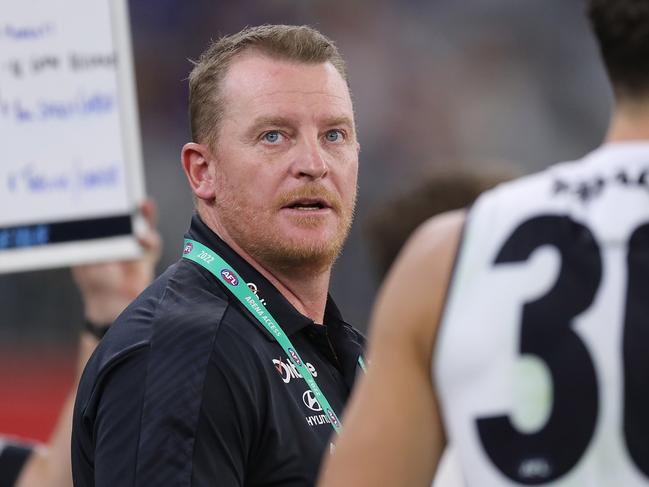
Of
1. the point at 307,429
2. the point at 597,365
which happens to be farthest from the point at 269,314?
the point at 597,365

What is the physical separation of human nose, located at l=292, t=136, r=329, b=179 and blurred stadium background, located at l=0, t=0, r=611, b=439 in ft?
18.5

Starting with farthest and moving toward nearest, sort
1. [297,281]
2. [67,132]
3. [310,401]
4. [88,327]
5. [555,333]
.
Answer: [88,327]
[67,132]
[297,281]
[310,401]
[555,333]

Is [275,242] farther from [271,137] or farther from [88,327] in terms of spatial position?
[88,327]

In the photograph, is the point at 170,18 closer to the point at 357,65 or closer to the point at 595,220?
the point at 357,65

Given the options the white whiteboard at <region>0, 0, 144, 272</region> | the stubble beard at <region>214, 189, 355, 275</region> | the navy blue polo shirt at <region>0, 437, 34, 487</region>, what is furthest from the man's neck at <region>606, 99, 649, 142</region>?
the navy blue polo shirt at <region>0, 437, 34, 487</region>

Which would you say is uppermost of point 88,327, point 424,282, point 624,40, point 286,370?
point 624,40

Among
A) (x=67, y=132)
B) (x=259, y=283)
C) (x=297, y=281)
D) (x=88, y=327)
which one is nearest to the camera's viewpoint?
(x=259, y=283)

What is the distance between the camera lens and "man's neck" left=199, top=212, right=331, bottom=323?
318cm

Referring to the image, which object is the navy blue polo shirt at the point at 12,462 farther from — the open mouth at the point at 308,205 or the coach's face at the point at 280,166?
the open mouth at the point at 308,205

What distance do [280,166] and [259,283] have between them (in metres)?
0.28

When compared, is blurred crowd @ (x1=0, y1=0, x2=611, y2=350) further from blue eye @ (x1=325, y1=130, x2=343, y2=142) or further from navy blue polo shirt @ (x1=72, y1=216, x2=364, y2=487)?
navy blue polo shirt @ (x1=72, y1=216, x2=364, y2=487)

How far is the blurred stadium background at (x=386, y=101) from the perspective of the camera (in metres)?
8.74

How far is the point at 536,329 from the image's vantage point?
186cm

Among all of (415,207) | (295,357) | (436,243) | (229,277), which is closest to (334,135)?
(415,207)
